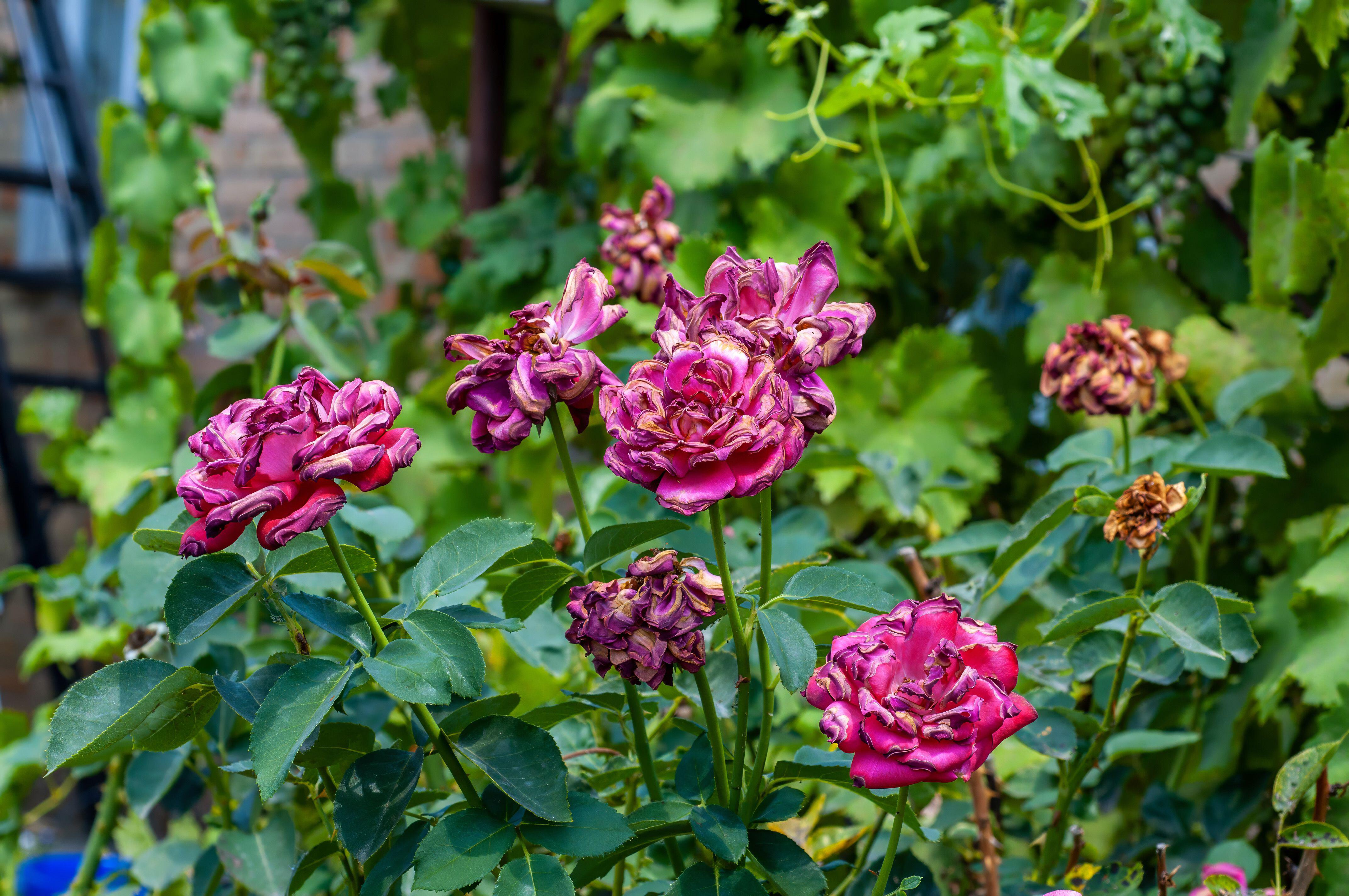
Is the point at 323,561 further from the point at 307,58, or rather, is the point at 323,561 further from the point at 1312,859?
the point at 307,58

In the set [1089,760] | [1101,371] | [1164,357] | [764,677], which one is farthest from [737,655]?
[1164,357]

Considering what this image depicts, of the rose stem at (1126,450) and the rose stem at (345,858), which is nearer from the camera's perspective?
the rose stem at (345,858)

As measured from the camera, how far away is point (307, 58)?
148cm

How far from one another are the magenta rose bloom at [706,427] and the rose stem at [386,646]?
A: 10cm

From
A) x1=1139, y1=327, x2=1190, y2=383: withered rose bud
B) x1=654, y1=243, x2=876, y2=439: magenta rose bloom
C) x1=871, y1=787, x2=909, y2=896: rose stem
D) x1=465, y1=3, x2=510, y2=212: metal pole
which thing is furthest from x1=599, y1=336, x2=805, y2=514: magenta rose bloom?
x1=465, y1=3, x2=510, y2=212: metal pole

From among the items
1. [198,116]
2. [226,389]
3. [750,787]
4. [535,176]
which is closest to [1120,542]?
[750,787]

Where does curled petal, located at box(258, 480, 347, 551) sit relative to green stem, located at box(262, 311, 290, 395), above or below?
above

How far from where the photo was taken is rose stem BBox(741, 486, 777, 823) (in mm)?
356

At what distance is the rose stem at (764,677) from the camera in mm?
356

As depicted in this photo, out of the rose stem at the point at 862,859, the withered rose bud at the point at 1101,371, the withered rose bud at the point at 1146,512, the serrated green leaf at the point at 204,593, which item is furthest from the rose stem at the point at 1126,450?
the serrated green leaf at the point at 204,593

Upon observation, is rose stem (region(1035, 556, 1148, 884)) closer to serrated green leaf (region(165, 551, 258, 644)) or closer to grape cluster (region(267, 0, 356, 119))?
serrated green leaf (region(165, 551, 258, 644))

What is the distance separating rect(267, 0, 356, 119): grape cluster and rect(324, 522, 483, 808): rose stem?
1.32m

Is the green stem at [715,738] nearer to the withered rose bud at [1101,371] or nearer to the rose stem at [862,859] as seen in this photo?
the rose stem at [862,859]

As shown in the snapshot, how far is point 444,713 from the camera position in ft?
1.36
